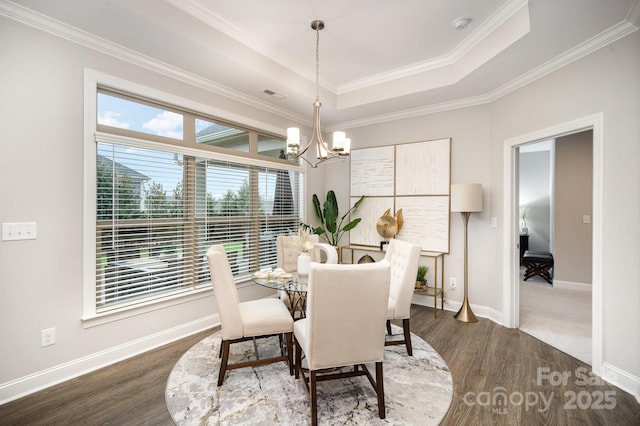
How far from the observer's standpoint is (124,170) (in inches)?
103

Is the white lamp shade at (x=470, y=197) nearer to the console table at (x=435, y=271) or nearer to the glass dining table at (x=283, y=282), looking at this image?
the console table at (x=435, y=271)

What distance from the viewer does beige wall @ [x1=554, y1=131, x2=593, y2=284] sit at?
476 centimetres

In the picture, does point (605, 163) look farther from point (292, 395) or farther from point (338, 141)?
point (292, 395)

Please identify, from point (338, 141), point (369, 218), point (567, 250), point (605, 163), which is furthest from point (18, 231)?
point (567, 250)

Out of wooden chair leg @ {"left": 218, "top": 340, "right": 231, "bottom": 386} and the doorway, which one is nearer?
wooden chair leg @ {"left": 218, "top": 340, "right": 231, "bottom": 386}

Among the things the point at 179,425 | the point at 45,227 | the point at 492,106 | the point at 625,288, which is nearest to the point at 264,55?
the point at 45,227

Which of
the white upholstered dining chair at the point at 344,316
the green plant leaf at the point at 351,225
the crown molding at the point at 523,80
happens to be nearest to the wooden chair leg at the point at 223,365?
the white upholstered dining chair at the point at 344,316

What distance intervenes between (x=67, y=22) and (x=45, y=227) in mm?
1549

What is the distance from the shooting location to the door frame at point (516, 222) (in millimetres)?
2350

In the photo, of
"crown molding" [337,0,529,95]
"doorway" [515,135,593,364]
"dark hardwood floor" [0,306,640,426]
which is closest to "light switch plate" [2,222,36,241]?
"dark hardwood floor" [0,306,640,426]

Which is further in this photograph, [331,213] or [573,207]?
[573,207]

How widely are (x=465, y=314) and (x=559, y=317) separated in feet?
3.91

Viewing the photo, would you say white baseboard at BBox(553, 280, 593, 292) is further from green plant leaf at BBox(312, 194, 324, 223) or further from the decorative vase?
the decorative vase

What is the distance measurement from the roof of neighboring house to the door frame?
3.87 m
